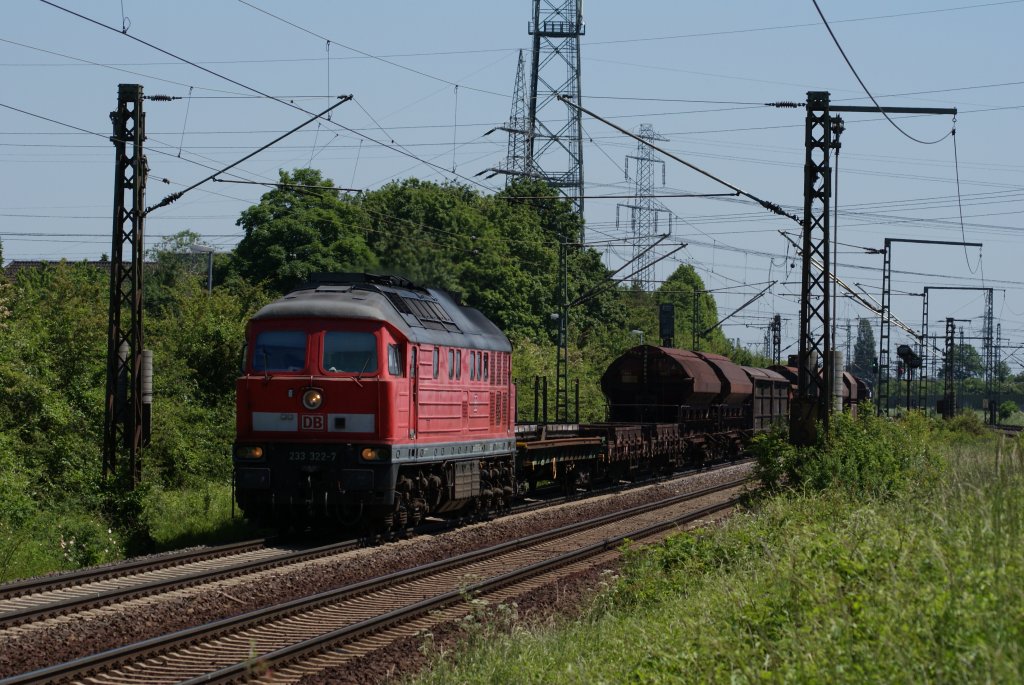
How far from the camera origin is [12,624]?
13055mm

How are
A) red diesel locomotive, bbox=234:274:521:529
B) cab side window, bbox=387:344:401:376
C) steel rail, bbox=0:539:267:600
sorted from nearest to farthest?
steel rail, bbox=0:539:267:600 < red diesel locomotive, bbox=234:274:521:529 < cab side window, bbox=387:344:401:376

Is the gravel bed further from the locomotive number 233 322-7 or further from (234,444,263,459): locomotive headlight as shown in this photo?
(234,444,263,459): locomotive headlight

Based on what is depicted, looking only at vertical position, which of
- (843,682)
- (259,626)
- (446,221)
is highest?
(446,221)

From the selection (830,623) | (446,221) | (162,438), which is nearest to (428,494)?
(162,438)

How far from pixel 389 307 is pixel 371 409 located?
1850mm

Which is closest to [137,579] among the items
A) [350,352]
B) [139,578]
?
[139,578]

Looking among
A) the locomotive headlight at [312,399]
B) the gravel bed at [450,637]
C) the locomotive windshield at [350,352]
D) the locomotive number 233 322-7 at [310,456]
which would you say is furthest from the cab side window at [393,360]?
the gravel bed at [450,637]

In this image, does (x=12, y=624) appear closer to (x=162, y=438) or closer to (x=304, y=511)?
(x=304, y=511)

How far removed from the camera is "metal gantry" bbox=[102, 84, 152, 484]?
23.9 metres

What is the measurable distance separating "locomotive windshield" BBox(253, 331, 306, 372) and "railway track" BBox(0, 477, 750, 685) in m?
4.22

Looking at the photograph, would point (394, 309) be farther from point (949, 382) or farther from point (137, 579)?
point (949, 382)

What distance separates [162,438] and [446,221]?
38.6 m

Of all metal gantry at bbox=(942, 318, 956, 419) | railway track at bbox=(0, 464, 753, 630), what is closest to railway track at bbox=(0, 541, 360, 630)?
railway track at bbox=(0, 464, 753, 630)

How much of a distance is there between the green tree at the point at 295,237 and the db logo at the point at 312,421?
39589mm
